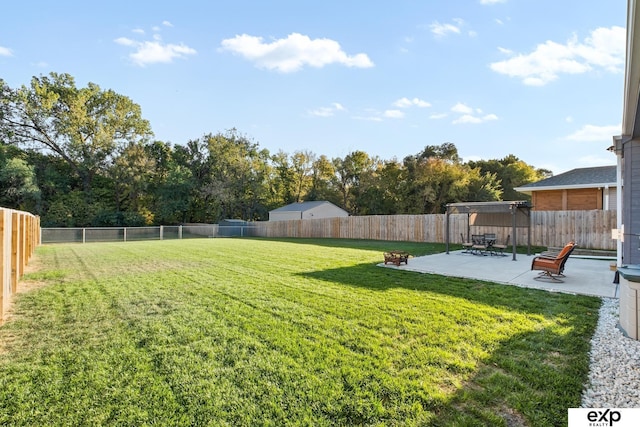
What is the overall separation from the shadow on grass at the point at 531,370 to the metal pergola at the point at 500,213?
16.7 ft

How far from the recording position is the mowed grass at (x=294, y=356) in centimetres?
211

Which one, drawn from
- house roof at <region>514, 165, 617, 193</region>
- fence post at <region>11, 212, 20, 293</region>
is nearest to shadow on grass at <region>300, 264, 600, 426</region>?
fence post at <region>11, 212, 20, 293</region>

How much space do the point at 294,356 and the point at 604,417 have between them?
7.65 feet

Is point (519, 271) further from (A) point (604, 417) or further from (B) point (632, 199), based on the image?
(A) point (604, 417)

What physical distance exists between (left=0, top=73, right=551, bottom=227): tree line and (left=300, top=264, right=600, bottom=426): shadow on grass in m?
22.8

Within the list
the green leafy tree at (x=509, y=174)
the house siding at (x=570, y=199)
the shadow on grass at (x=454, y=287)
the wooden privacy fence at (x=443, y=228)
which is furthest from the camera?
the green leafy tree at (x=509, y=174)

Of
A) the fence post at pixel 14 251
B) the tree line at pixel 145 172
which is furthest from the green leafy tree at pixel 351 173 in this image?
the fence post at pixel 14 251

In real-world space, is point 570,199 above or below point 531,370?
above

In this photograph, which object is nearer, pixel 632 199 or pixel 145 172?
pixel 632 199

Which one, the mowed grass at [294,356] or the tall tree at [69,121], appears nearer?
the mowed grass at [294,356]

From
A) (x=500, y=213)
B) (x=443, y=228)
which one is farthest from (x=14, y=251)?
(x=443, y=228)

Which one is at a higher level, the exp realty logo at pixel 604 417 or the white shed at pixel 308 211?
the white shed at pixel 308 211

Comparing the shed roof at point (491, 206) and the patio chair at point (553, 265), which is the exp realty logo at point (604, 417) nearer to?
the patio chair at point (553, 265)

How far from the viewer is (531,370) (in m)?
2.67
